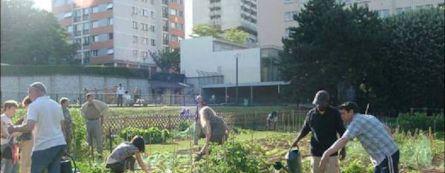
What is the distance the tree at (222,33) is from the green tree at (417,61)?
34254 mm

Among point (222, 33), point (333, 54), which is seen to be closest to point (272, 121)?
point (333, 54)

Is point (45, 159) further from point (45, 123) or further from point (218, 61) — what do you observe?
point (218, 61)

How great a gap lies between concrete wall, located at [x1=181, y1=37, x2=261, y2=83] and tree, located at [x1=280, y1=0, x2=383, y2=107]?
23.8 feet

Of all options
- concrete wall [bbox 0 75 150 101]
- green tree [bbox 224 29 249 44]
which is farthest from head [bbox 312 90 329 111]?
green tree [bbox 224 29 249 44]

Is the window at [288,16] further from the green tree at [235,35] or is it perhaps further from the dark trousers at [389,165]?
the dark trousers at [389,165]

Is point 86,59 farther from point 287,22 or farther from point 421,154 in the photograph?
point 421,154

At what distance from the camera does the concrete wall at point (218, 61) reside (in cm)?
4531

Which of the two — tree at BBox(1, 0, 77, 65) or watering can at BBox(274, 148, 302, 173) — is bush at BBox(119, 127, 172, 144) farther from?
tree at BBox(1, 0, 77, 65)

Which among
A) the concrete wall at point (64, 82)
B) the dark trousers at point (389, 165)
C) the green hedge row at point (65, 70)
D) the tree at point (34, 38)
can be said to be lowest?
the dark trousers at point (389, 165)

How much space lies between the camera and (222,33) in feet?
269

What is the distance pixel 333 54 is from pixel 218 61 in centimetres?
1505

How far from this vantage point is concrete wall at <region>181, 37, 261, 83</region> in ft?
149

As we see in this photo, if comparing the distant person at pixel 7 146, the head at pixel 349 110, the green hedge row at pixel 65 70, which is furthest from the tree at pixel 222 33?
the head at pixel 349 110

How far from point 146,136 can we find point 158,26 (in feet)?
12.9
